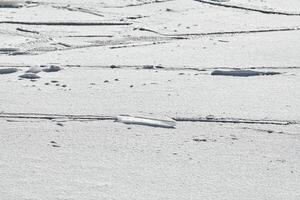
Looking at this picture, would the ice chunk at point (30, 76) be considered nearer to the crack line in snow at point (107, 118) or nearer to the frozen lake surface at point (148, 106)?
the frozen lake surface at point (148, 106)

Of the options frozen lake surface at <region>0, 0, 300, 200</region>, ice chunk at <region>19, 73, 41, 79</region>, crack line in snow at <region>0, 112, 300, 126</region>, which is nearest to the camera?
frozen lake surface at <region>0, 0, 300, 200</region>

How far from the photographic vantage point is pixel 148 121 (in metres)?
4.80

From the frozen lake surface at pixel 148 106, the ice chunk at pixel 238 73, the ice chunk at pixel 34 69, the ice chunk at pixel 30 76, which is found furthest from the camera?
the ice chunk at pixel 238 73

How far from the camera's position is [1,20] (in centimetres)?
843

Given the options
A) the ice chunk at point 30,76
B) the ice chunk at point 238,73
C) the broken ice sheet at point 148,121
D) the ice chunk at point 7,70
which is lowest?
the ice chunk at point 7,70

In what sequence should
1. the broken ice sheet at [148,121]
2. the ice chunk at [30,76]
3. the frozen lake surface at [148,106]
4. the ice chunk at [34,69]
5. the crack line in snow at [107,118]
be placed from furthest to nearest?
the ice chunk at [34,69] → the ice chunk at [30,76] → the crack line in snow at [107,118] → the broken ice sheet at [148,121] → the frozen lake surface at [148,106]

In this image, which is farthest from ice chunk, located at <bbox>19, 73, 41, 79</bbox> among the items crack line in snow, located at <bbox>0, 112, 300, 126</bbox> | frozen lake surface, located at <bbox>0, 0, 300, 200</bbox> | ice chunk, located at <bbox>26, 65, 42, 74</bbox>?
crack line in snow, located at <bbox>0, 112, 300, 126</bbox>

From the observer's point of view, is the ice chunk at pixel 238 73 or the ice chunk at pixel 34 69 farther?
the ice chunk at pixel 238 73

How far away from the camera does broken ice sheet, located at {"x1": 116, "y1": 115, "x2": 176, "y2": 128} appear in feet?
15.6

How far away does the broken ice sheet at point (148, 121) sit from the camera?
187 inches

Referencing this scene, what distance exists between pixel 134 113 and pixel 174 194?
143 centimetres

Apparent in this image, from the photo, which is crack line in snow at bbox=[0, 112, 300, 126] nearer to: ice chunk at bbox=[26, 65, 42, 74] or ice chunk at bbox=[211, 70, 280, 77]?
ice chunk at bbox=[26, 65, 42, 74]

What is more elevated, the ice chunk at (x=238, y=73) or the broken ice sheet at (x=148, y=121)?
the ice chunk at (x=238, y=73)

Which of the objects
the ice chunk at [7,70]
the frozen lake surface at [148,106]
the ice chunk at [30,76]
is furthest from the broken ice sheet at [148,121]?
the ice chunk at [7,70]
